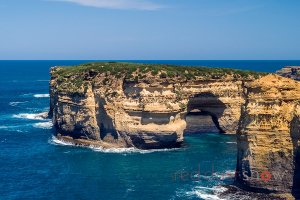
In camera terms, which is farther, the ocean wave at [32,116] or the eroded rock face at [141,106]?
the ocean wave at [32,116]

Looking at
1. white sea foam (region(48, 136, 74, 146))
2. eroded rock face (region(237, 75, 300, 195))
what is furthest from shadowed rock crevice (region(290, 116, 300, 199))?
white sea foam (region(48, 136, 74, 146))

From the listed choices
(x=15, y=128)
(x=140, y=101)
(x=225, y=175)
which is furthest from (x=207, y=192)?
(x=15, y=128)

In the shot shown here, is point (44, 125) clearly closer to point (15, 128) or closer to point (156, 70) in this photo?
point (15, 128)

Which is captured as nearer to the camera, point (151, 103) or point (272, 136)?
point (272, 136)

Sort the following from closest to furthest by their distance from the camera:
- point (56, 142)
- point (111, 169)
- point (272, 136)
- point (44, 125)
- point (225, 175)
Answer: point (272, 136) → point (225, 175) → point (111, 169) → point (56, 142) → point (44, 125)

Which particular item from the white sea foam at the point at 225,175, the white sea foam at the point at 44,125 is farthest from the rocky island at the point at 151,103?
the white sea foam at the point at 44,125

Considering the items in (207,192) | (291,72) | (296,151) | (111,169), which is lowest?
(111,169)

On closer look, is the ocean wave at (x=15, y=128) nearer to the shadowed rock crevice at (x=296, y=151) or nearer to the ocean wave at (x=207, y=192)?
the ocean wave at (x=207, y=192)

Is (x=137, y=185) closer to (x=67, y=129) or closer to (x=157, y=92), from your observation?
(x=157, y=92)
